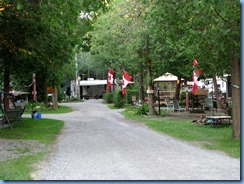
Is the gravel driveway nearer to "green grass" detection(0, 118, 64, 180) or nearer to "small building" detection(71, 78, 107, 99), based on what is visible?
"green grass" detection(0, 118, 64, 180)

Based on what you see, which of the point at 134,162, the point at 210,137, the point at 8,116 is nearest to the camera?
the point at 134,162

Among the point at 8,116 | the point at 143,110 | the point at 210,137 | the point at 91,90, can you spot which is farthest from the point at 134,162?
the point at 91,90

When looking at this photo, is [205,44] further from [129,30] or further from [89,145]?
[129,30]

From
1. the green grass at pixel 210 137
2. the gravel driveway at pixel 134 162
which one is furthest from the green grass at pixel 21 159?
the green grass at pixel 210 137

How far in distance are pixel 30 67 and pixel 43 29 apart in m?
4.16

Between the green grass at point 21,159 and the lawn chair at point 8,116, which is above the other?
the lawn chair at point 8,116

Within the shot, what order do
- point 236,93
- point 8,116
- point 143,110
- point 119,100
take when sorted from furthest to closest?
point 119,100 < point 143,110 < point 8,116 < point 236,93

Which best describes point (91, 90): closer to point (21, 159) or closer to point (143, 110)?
point (143, 110)

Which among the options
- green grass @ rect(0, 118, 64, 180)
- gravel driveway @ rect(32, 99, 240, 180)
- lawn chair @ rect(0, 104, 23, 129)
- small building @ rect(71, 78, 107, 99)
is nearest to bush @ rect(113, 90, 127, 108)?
lawn chair @ rect(0, 104, 23, 129)

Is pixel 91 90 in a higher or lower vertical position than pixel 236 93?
higher

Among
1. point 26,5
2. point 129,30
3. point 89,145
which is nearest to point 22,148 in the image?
point 89,145

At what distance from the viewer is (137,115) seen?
24391mm

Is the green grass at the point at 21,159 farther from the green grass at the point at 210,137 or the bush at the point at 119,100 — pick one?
the bush at the point at 119,100

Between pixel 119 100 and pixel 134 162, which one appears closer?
pixel 134 162
